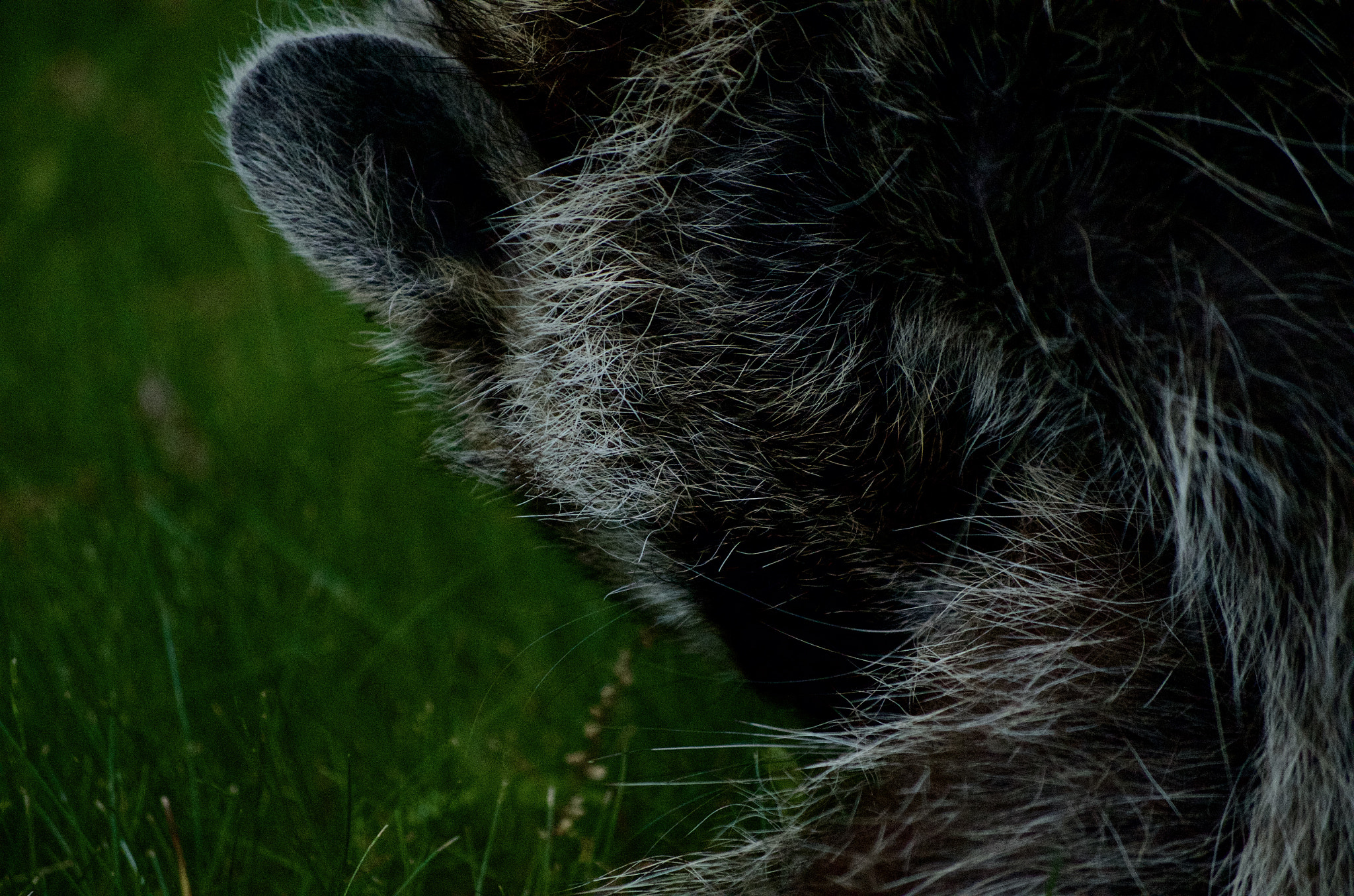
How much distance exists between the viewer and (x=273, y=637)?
10.1 ft

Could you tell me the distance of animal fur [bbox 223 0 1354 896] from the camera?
164 cm

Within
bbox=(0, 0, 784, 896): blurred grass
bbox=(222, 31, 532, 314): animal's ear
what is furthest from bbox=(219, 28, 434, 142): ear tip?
bbox=(0, 0, 784, 896): blurred grass

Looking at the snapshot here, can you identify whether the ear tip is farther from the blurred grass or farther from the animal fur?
the blurred grass

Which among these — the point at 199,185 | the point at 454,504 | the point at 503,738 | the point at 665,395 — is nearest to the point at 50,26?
the point at 199,185

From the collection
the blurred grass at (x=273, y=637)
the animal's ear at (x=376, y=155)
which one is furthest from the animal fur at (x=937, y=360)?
the blurred grass at (x=273, y=637)

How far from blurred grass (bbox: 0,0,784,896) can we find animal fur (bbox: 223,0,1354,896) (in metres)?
0.41

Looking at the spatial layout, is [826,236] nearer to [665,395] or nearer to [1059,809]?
[665,395]

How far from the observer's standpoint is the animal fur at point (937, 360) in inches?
64.6

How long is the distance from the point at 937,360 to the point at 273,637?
1962mm

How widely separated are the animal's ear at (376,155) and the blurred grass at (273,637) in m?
0.37

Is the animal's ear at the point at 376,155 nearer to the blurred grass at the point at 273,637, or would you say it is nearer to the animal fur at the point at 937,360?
the animal fur at the point at 937,360

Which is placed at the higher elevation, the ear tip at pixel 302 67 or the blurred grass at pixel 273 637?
the ear tip at pixel 302 67

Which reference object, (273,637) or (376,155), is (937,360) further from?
(273,637)

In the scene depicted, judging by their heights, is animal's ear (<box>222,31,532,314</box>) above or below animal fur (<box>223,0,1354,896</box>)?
above
